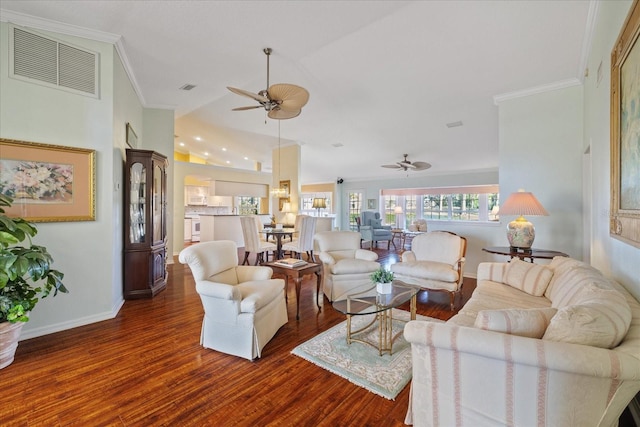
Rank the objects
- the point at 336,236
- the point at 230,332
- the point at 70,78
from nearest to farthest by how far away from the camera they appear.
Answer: the point at 230,332 < the point at 70,78 < the point at 336,236

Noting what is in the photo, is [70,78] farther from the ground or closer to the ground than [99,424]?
farther from the ground

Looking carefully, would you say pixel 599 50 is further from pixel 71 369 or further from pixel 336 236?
pixel 71 369

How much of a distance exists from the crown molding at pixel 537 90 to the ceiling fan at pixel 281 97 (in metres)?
2.95

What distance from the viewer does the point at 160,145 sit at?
527 cm

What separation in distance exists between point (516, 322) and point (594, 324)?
0.87ft

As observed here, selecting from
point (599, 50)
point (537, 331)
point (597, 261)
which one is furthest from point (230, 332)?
point (599, 50)

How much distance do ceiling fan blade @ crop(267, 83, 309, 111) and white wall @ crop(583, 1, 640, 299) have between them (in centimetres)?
257

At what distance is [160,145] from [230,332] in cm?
438

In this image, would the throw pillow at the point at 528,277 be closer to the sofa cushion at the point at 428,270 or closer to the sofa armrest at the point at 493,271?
the sofa armrest at the point at 493,271

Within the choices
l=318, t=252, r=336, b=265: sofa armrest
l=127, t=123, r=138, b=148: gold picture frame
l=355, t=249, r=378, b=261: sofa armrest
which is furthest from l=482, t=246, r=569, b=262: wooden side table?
l=127, t=123, r=138, b=148: gold picture frame

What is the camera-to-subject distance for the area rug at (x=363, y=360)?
1.94 m

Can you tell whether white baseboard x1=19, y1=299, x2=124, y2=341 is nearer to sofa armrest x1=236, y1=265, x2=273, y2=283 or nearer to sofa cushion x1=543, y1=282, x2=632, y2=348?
sofa armrest x1=236, y1=265, x2=273, y2=283

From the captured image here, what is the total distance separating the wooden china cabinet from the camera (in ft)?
12.0

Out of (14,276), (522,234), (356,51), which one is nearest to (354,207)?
(356,51)
